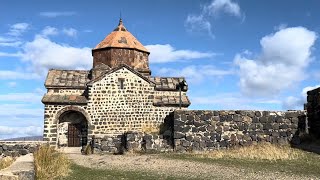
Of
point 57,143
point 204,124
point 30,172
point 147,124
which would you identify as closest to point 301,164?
point 204,124

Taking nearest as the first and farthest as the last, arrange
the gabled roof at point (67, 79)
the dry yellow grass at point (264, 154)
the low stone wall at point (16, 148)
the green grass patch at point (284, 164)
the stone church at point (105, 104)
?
the green grass patch at point (284, 164) < the dry yellow grass at point (264, 154) < the low stone wall at point (16, 148) < the stone church at point (105, 104) < the gabled roof at point (67, 79)

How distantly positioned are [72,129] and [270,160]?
17328mm

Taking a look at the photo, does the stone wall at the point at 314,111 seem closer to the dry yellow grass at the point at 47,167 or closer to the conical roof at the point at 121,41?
the dry yellow grass at the point at 47,167

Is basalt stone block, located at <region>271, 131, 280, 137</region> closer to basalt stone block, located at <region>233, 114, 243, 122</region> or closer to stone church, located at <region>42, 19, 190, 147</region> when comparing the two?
basalt stone block, located at <region>233, 114, 243, 122</region>

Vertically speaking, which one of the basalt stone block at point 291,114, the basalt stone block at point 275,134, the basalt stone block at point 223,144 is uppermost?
the basalt stone block at point 291,114

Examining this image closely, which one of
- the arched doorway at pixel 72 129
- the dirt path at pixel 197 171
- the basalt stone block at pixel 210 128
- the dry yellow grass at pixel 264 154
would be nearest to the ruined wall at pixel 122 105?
the arched doorway at pixel 72 129

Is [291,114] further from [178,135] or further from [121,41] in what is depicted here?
[121,41]

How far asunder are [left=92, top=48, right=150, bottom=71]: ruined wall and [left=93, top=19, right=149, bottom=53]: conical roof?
0.33 meters

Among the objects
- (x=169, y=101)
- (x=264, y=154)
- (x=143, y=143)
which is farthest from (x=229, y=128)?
(x=169, y=101)

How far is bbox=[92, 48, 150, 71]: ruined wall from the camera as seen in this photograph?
95.0 ft

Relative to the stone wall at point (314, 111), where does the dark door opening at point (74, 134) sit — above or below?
below

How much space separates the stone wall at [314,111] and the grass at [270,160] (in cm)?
193

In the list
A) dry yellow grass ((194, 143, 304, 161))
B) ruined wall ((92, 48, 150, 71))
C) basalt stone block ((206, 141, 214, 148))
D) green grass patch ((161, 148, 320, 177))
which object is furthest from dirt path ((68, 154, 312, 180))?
ruined wall ((92, 48, 150, 71))

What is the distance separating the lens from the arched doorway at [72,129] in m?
26.0
